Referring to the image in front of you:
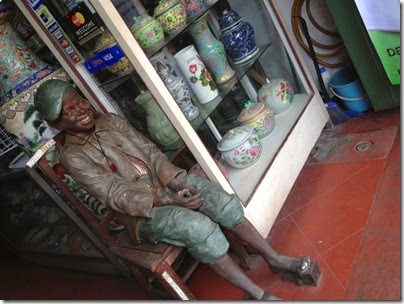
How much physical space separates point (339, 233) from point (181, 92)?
1.15m

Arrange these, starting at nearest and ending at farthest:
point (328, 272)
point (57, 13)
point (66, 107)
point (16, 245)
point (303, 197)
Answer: point (66, 107), point (328, 272), point (57, 13), point (303, 197), point (16, 245)

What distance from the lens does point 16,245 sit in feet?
11.2

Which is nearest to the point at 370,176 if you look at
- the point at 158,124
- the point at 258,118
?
the point at 258,118

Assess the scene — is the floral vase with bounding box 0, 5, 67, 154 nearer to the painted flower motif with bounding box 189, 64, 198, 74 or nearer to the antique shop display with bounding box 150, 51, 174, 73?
Result: the antique shop display with bounding box 150, 51, 174, 73

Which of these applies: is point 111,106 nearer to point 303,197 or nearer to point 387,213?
point 303,197

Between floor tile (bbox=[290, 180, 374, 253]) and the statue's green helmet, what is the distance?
1.47m

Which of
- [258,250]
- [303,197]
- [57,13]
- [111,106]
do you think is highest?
[57,13]

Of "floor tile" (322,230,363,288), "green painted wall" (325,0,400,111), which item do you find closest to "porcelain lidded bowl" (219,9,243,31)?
"green painted wall" (325,0,400,111)

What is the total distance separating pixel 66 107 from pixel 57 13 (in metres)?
0.67

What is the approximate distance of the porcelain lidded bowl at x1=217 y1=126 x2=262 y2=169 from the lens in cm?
227

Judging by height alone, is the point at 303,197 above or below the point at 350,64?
below

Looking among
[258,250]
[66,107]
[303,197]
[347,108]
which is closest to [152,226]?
[258,250]

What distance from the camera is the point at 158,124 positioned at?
2.08 metres

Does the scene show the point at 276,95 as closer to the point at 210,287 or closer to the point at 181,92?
the point at 181,92
